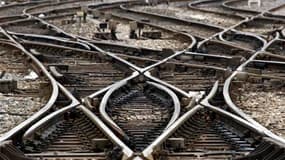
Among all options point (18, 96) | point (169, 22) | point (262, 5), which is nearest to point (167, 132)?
point (18, 96)

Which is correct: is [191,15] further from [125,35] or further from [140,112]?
[140,112]

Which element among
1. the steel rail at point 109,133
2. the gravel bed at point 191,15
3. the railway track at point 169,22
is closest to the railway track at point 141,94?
the steel rail at point 109,133

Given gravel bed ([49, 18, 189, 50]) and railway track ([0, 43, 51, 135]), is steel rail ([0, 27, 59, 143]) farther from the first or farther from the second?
gravel bed ([49, 18, 189, 50])

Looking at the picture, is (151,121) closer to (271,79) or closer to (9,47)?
(271,79)

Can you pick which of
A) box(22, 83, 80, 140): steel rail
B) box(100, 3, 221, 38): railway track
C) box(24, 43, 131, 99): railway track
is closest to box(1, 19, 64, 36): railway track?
box(24, 43, 131, 99): railway track

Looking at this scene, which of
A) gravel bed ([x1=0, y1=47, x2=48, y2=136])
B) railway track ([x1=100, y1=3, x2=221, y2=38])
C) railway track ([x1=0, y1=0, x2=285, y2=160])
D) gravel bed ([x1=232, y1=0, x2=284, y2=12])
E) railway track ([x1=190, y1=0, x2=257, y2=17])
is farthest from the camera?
gravel bed ([x1=232, y1=0, x2=284, y2=12])

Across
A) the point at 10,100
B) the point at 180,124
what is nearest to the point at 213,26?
the point at 10,100

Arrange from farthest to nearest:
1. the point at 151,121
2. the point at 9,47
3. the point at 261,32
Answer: the point at 261,32 → the point at 9,47 → the point at 151,121
